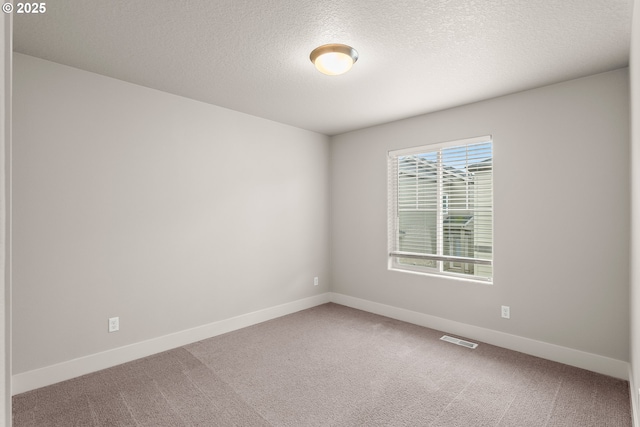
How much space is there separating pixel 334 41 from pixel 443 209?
2.43 meters

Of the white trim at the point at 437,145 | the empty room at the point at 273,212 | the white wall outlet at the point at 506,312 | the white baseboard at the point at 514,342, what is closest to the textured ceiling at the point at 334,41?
the empty room at the point at 273,212

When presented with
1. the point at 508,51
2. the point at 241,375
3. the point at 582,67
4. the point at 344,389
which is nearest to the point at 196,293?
the point at 241,375

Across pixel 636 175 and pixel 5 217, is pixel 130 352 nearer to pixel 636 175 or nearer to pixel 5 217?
pixel 5 217

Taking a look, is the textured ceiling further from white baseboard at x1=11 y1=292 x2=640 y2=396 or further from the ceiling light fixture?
white baseboard at x1=11 y1=292 x2=640 y2=396

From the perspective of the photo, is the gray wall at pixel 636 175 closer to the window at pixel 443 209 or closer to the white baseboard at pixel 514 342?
the white baseboard at pixel 514 342

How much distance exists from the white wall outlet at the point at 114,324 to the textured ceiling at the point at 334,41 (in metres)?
2.21

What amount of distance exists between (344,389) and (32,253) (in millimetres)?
2701

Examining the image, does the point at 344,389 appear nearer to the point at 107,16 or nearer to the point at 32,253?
the point at 32,253

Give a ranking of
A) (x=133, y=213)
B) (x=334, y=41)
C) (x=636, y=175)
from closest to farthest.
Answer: (x=636, y=175) → (x=334, y=41) → (x=133, y=213)

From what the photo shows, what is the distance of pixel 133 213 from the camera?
311 centimetres

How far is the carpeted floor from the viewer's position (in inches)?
86.7

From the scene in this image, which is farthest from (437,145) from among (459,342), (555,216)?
(459,342)

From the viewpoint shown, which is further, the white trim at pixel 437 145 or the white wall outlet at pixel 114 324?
the white trim at pixel 437 145

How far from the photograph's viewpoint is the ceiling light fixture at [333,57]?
241 centimetres
